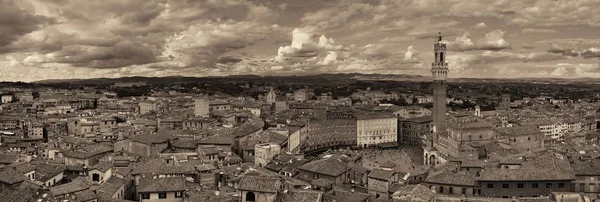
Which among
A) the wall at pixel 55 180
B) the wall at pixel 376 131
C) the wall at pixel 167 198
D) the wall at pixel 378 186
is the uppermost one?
the wall at pixel 55 180

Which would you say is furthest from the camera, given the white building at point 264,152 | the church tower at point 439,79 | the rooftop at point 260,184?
the church tower at point 439,79

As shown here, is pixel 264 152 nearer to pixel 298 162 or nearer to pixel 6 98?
pixel 298 162

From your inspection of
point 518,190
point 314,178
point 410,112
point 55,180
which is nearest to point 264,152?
point 314,178

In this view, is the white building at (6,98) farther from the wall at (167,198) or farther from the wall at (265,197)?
the wall at (265,197)

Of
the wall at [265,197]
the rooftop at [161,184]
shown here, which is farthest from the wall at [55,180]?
the wall at [265,197]

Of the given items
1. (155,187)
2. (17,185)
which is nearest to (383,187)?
(155,187)

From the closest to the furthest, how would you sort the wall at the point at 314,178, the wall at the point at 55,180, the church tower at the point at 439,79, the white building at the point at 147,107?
the wall at the point at 55,180, the wall at the point at 314,178, the church tower at the point at 439,79, the white building at the point at 147,107
